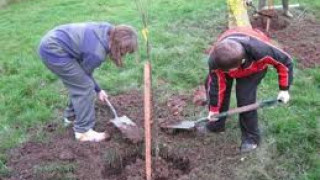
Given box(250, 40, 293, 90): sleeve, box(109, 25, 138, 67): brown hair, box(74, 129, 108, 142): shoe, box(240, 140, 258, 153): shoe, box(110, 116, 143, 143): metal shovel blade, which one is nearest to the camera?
box(250, 40, 293, 90): sleeve

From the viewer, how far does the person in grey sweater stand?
14.1 feet

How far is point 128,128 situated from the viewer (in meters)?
4.75

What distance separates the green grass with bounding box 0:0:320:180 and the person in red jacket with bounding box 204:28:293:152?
326 mm

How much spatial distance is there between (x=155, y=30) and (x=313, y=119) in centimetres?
342

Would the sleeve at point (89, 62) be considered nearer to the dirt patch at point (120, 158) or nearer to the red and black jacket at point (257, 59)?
the dirt patch at point (120, 158)

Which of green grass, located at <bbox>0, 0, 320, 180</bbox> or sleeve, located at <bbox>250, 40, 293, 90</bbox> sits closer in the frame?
sleeve, located at <bbox>250, 40, 293, 90</bbox>

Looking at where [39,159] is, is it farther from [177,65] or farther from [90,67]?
[177,65]

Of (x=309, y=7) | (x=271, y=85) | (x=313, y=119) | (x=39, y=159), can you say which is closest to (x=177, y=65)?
(x=271, y=85)

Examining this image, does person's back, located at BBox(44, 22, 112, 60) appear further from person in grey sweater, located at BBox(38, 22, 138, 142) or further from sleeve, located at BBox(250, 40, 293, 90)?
sleeve, located at BBox(250, 40, 293, 90)

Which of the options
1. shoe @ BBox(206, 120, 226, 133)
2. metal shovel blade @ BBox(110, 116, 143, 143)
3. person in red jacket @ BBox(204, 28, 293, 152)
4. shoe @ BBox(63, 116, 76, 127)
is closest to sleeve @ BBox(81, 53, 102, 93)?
metal shovel blade @ BBox(110, 116, 143, 143)

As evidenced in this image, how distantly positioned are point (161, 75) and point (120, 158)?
1878mm

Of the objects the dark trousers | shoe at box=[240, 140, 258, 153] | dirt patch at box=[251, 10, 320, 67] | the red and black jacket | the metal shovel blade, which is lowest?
dirt patch at box=[251, 10, 320, 67]

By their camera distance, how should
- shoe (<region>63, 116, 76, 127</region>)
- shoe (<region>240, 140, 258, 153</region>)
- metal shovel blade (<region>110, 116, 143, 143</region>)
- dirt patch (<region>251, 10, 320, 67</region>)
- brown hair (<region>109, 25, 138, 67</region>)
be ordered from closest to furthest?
brown hair (<region>109, 25, 138, 67</region>)
shoe (<region>240, 140, 258, 153</region>)
metal shovel blade (<region>110, 116, 143, 143</region>)
shoe (<region>63, 116, 76, 127</region>)
dirt patch (<region>251, 10, 320, 67</region>)

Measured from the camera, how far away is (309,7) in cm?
860
